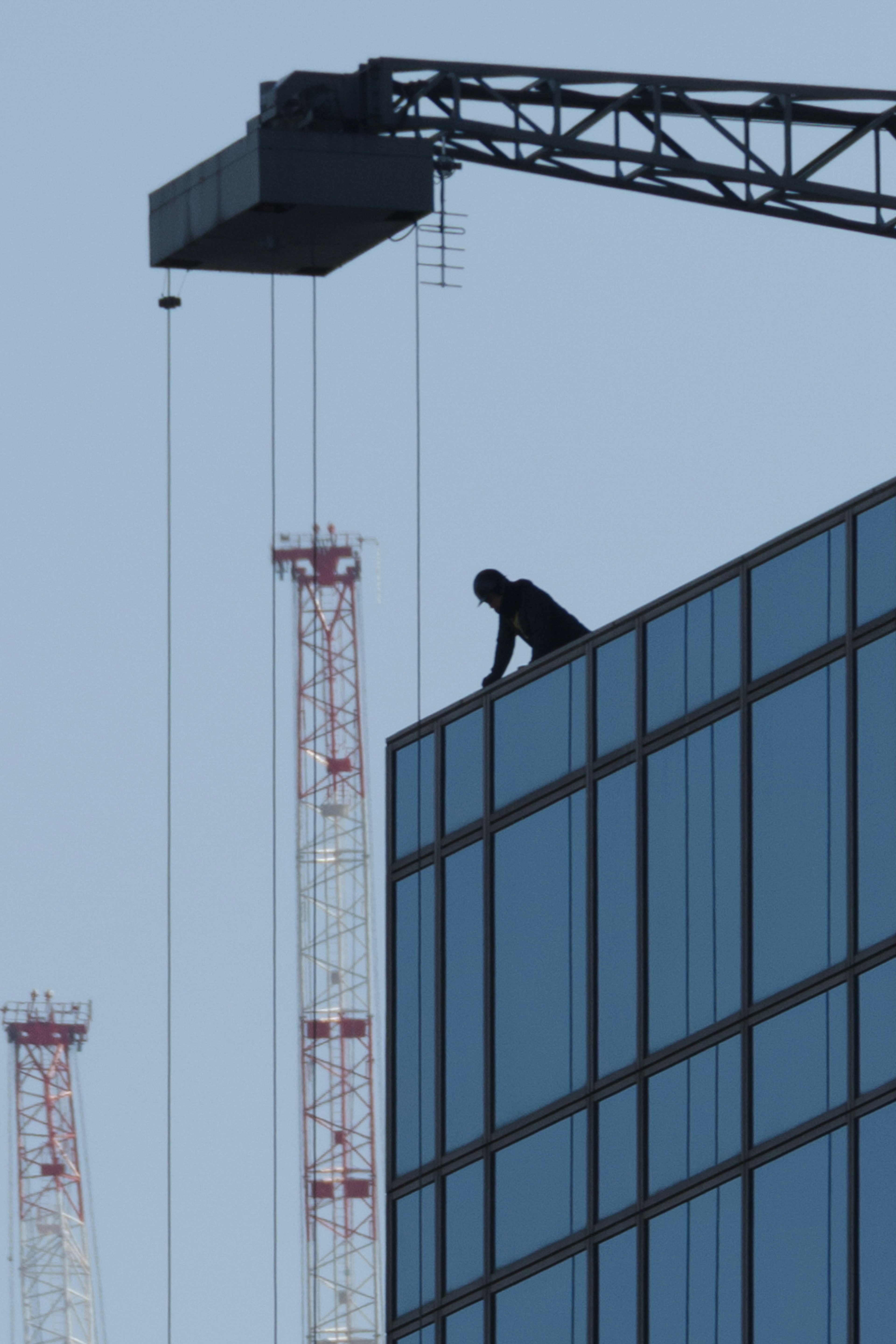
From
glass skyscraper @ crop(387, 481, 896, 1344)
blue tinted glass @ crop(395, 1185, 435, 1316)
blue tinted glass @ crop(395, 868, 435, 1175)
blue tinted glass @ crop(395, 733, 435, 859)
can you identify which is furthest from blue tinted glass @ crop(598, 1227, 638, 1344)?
blue tinted glass @ crop(395, 733, 435, 859)

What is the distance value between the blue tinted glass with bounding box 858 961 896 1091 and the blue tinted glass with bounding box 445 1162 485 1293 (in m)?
6.26

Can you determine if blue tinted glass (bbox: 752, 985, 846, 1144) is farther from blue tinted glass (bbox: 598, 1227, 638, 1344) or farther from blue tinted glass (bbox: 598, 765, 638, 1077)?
blue tinted glass (bbox: 598, 1227, 638, 1344)

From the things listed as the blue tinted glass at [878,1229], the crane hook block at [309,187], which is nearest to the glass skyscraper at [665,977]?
the blue tinted glass at [878,1229]

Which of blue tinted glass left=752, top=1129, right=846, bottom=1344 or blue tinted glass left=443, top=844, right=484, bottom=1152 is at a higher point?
blue tinted glass left=443, top=844, right=484, bottom=1152

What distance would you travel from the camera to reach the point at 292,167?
1527 inches

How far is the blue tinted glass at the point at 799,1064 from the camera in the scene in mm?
32344

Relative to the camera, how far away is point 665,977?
34.8 metres

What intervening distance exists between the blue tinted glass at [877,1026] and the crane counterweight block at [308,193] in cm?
1097

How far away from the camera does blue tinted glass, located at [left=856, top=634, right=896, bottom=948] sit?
104ft

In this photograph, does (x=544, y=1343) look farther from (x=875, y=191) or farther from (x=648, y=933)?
(x=875, y=191)

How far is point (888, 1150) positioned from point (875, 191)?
46.7 ft

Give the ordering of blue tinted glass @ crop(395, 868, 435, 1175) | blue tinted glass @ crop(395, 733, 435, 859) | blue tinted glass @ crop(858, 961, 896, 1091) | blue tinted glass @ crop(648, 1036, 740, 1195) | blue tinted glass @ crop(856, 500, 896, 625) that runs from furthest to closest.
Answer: blue tinted glass @ crop(395, 733, 435, 859), blue tinted glass @ crop(395, 868, 435, 1175), blue tinted glass @ crop(648, 1036, 740, 1195), blue tinted glass @ crop(856, 500, 896, 625), blue tinted glass @ crop(858, 961, 896, 1091)

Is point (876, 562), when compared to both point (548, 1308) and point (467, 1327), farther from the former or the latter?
point (467, 1327)

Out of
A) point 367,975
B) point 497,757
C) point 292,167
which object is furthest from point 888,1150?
point 367,975
